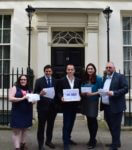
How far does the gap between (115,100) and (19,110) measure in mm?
1892

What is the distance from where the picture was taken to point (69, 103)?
305 inches

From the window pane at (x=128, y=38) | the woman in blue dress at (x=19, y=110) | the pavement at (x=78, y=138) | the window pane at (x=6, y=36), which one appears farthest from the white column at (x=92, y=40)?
the woman in blue dress at (x=19, y=110)

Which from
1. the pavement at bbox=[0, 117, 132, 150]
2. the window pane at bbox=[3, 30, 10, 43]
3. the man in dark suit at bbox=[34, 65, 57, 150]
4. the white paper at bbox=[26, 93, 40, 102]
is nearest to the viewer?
the white paper at bbox=[26, 93, 40, 102]

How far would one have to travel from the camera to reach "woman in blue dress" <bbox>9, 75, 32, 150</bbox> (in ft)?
24.4

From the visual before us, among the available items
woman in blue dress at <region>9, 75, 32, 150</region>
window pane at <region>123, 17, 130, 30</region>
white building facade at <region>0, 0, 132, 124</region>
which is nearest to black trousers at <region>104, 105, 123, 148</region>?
woman in blue dress at <region>9, 75, 32, 150</region>

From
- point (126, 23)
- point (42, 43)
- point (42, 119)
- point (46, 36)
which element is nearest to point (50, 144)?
point (42, 119)

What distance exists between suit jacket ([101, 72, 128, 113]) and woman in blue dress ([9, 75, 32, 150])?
1643mm

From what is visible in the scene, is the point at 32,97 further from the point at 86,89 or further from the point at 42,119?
the point at 86,89

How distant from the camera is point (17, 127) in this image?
745cm

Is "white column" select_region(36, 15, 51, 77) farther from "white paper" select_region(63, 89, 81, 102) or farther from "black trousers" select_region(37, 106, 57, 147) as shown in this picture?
"white paper" select_region(63, 89, 81, 102)

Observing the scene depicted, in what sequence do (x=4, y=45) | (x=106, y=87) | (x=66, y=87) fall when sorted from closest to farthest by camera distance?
(x=106, y=87) < (x=66, y=87) < (x=4, y=45)

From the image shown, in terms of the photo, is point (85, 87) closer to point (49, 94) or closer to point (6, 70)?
point (49, 94)

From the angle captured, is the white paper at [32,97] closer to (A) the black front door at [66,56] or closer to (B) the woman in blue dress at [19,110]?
(B) the woman in blue dress at [19,110]

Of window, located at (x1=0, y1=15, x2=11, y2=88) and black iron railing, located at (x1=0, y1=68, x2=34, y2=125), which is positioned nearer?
black iron railing, located at (x1=0, y1=68, x2=34, y2=125)
